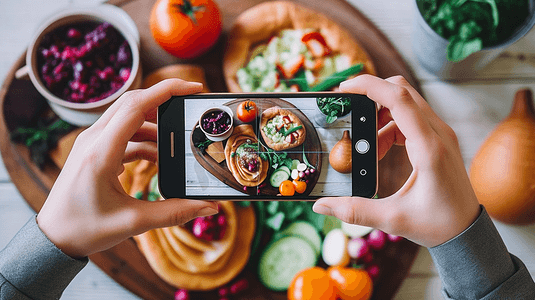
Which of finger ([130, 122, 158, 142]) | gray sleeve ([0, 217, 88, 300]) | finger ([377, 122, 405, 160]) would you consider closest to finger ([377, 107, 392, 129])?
finger ([377, 122, 405, 160])

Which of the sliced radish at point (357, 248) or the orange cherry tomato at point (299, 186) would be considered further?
the sliced radish at point (357, 248)

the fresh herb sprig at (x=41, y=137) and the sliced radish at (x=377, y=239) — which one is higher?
the fresh herb sprig at (x=41, y=137)

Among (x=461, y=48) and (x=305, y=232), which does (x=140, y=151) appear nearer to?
(x=305, y=232)

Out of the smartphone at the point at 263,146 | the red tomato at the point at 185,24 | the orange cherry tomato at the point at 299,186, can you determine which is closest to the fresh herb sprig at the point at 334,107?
the smartphone at the point at 263,146

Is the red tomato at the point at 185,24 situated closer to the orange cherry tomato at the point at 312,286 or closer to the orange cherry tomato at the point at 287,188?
the orange cherry tomato at the point at 287,188

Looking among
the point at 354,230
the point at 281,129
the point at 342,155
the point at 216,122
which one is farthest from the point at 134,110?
the point at 354,230

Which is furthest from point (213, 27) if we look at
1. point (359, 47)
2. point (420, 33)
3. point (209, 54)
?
point (420, 33)

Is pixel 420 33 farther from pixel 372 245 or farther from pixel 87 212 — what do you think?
pixel 87 212
